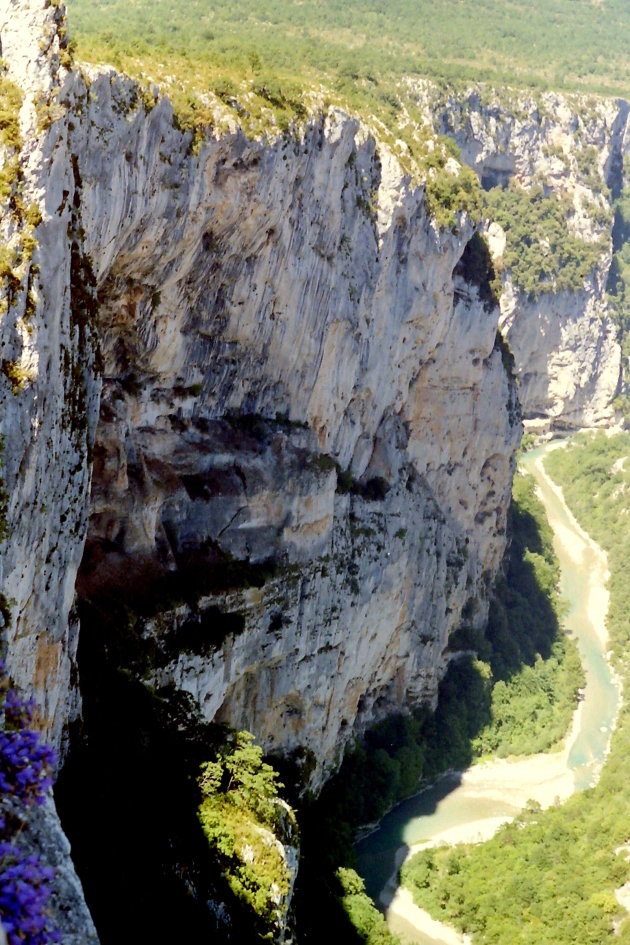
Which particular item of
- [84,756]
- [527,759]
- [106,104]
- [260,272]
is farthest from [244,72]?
[527,759]

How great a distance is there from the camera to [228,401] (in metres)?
29.0

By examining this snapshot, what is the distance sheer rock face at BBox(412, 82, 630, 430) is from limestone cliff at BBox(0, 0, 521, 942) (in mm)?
34310

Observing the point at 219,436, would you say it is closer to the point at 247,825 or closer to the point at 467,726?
the point at 247,825

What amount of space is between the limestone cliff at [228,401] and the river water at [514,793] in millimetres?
4031

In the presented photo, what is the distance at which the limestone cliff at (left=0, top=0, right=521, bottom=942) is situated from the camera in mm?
14648

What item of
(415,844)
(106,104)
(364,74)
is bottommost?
(415,844)

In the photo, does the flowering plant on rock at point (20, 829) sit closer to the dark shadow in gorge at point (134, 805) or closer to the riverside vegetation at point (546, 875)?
the dark shadow in gorge at point (134, 805)

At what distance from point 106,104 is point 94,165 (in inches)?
63.9

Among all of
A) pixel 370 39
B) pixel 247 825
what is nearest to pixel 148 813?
pixel 247 825

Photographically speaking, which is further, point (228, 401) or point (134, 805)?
point (228, 401)

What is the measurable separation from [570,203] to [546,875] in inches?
2389

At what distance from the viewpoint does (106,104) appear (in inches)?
749

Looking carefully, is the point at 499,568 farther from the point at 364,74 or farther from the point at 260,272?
the point at 260,272

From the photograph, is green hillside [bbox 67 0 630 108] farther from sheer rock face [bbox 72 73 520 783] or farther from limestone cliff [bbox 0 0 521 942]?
limestone cliff [bbox 0 0 521 942]
